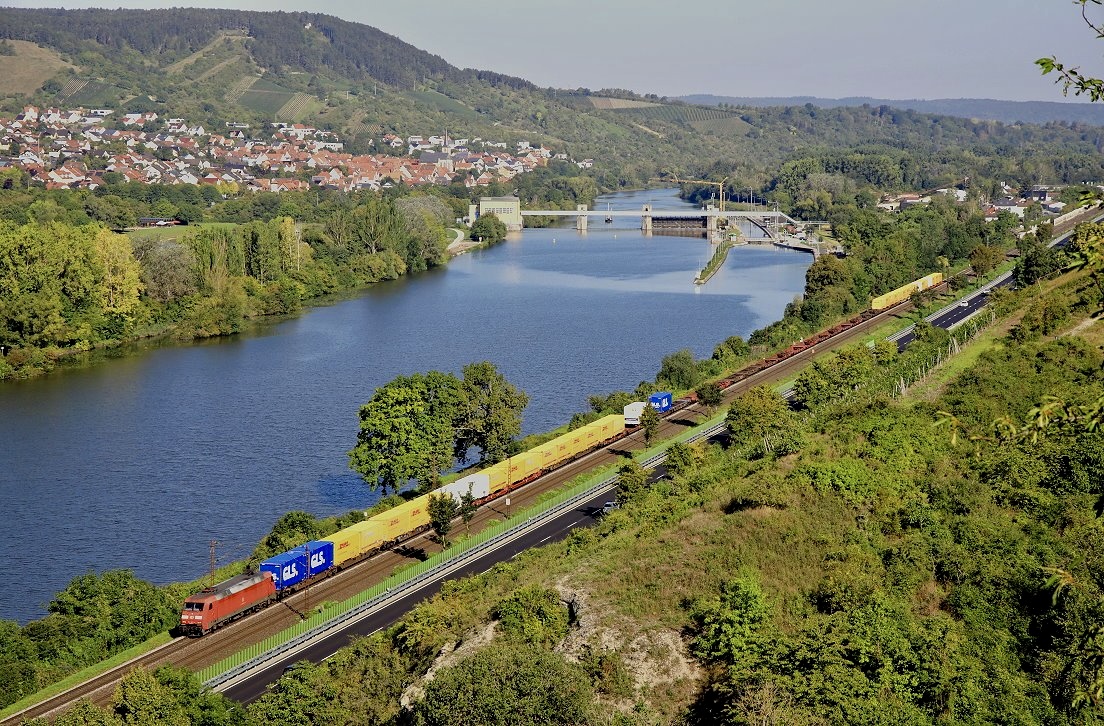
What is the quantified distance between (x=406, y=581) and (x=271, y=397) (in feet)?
52.0

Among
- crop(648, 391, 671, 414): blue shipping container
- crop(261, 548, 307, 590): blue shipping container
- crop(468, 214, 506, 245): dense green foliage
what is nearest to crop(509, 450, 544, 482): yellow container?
crop(648, 391, 671, 414): blue shipping container

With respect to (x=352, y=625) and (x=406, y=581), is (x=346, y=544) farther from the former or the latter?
(x=352, y=625)

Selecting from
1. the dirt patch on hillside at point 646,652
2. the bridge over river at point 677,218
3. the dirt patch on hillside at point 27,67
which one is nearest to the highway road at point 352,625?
the dirt patch on hillside at point 646,652

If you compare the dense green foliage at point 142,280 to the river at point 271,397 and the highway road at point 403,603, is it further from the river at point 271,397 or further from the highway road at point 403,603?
the highway road at point 403,603

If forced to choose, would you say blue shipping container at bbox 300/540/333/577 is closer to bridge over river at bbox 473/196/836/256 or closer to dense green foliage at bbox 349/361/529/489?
dense green foliage at bbox 349/361/529/489

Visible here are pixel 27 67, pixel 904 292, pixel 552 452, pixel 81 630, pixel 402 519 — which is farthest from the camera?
pixel 27 67

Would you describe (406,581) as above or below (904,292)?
below

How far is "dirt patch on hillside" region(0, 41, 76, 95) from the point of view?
128900 mm

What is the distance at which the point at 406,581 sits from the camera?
1759 centimetres

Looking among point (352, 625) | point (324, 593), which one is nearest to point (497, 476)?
point (324, 593)

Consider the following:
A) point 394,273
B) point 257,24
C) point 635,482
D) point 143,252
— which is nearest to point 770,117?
point 257,24

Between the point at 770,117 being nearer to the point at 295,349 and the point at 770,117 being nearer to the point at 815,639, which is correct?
the point at 295,349

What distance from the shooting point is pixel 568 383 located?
34000 mm

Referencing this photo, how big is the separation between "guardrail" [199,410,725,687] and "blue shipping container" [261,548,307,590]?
0.95 metres
